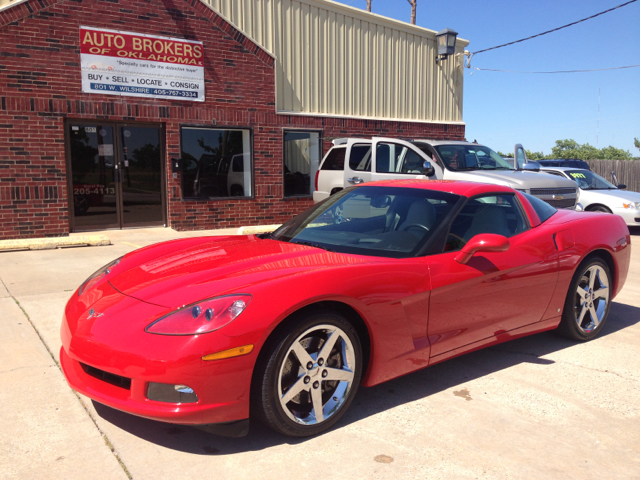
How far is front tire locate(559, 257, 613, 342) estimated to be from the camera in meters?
4.62

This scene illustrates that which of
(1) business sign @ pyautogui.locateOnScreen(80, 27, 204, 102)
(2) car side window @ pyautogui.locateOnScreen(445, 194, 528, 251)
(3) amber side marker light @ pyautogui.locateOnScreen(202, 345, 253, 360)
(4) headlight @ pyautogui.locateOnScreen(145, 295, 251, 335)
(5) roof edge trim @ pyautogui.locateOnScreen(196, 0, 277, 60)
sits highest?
(5) roof edge trim @ pyautogui.locateOnScreen(196, 0, 277, 60)

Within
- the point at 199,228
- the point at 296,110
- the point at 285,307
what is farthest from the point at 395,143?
the point at 285,307

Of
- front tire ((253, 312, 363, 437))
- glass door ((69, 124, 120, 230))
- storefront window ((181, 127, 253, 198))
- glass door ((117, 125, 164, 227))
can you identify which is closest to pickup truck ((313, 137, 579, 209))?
storefront window ((181, 127, 253, 198))

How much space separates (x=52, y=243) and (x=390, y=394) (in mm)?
7503

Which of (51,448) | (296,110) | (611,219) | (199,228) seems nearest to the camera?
(51,448)

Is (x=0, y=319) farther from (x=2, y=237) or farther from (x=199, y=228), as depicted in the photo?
(x=199, y=228)

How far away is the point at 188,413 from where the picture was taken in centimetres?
270

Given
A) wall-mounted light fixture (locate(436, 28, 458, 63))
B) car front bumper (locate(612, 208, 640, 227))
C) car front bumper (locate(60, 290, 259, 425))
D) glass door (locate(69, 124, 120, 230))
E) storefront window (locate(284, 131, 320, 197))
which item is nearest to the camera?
car front bumper (locate(60, 290, 259, 425))

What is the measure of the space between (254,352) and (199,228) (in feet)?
32.6

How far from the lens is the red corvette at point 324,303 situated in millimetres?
2748

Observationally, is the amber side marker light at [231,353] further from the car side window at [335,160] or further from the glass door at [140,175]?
the glass door at [140,175]

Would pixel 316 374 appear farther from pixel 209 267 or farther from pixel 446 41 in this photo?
pixel 446 41

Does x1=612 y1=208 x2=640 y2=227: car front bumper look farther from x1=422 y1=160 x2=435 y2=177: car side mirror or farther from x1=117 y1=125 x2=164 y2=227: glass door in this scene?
x1=117 y1=125 x2=164 y2=227: glass door

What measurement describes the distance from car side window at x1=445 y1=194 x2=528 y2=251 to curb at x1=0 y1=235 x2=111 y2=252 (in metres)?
7.38
